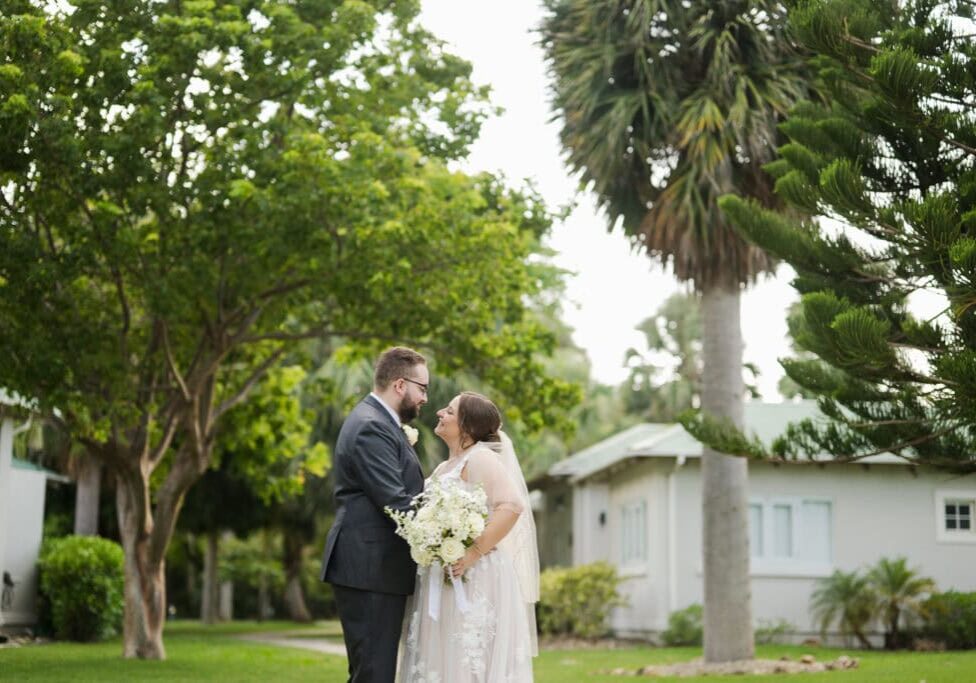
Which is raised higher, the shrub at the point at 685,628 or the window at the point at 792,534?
the window at the point at 792,534

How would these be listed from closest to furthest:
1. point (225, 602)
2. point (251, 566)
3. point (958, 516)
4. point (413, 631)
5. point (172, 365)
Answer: point (413, 631) < point (172, 365) < point (958, 516) < point (225, 602) < point (251, 566)

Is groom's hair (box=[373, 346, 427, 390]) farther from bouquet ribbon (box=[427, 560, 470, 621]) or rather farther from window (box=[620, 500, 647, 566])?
window (box=[620, 500, 647, 566])

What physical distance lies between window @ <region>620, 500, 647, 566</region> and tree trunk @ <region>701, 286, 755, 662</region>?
27.0 feet

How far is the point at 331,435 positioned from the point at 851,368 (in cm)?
2104

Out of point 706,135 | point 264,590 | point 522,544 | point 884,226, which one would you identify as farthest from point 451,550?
point 264,590

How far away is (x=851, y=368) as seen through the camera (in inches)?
476

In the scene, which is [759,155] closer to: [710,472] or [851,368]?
[710,472]

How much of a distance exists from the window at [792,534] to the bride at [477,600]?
17.3 metres

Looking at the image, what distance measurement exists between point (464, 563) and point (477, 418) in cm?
84

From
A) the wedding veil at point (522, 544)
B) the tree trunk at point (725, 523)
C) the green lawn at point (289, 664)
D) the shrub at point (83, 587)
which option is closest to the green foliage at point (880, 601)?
the green lawn at point (289, 664)

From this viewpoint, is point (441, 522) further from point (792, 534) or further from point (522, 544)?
point (792, 534)

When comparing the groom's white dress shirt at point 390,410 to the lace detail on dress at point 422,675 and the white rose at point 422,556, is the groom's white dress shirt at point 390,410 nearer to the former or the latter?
the white rose at point 422,556

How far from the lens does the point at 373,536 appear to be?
7379mm

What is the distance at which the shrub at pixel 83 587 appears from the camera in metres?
24.4
